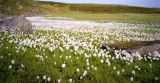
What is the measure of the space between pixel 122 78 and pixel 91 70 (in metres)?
1.29

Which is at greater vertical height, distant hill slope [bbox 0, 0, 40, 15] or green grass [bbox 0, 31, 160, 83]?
green grass [bbox 0, 31, 160, 83]

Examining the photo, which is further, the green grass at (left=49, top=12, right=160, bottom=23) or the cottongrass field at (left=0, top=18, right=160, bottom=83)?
the green grass at (left=49, top=12, right=160, bottom=23)

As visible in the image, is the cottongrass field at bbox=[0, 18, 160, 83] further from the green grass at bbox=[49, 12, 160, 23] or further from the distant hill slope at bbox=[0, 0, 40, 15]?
the distant hill slope at bbox=[0, 0, 40, 15]

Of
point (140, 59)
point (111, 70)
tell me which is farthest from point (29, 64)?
point (140, 59)

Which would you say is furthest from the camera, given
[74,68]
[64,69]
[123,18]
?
[123,18]

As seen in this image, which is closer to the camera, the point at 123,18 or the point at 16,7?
the point at 123,18

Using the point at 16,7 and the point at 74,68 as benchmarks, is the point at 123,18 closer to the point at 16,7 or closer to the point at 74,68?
the point at 16,7

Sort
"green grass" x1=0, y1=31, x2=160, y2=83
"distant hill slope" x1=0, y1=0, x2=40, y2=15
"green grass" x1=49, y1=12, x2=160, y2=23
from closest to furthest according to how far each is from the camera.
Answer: "green grass" x1=0, y1=31, x2=160, y2=83, "green grass" x1=49, y1=12, x2=160, y2=23, "distant hill slope" x1=0, y1=0, x2=40, y2=15

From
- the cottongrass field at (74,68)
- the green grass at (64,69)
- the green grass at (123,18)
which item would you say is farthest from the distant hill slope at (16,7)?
the green grass at (64,69)

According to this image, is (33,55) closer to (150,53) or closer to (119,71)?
(119,71)

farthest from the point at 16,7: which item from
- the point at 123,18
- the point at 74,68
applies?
the point at 74,68

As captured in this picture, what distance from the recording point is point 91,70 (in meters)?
10.3

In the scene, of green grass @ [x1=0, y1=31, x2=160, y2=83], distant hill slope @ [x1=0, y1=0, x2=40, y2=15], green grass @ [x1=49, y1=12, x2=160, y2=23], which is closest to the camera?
green grass @ [x1=0, y1=31, x2=160, y2=83]

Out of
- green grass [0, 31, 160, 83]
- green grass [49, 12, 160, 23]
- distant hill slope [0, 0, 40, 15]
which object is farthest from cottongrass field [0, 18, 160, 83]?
distant hill slope [0, 0, 40, 15]
